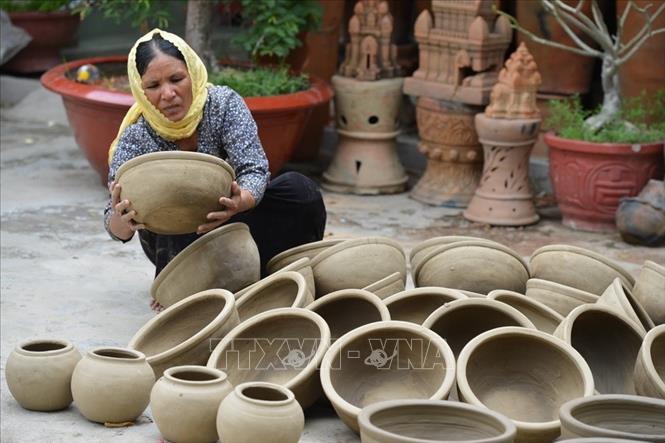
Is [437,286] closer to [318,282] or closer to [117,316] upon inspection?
[318,282]

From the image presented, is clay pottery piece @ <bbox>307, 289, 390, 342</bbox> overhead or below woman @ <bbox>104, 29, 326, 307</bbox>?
below

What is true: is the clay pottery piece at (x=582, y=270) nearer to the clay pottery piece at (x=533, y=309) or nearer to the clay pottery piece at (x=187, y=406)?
the clay pottery piece at (x=533, y=309)

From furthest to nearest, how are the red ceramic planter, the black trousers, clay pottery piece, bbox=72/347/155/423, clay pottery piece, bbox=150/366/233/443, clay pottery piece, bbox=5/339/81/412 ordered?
the red ceramic planter < the black trousers < clay pottery piece, bbox=5/339/81/412 < clay pottery piece, bbox=72/347/155/423 < clay pottery piece, bbox=150/366/233/443

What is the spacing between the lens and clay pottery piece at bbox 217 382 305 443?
3.06m

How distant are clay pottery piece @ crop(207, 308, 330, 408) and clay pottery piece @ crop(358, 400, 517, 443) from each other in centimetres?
69

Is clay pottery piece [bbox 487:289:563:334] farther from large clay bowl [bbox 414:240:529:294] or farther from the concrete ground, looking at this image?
the concrete ground

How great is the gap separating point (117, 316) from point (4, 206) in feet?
6.44

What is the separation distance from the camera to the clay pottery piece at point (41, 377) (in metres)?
3.49

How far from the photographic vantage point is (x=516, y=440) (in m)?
3.18

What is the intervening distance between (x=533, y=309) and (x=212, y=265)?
1.06 metres

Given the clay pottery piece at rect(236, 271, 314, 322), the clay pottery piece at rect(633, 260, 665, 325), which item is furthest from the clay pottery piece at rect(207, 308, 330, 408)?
the clay pottery piece at rect(633, 260, 665, 325)

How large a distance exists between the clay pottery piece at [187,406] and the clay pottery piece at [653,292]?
1467 mm

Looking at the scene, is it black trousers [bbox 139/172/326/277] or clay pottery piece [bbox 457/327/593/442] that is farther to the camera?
black trousers [bbox 139/172/326/277]

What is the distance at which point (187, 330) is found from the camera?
Result: 12.9 feet
